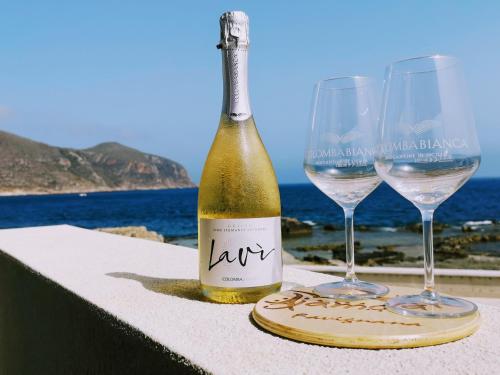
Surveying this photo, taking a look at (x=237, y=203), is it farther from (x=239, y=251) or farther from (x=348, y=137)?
(x=348, y=137)

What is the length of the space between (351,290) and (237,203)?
11.6 inches

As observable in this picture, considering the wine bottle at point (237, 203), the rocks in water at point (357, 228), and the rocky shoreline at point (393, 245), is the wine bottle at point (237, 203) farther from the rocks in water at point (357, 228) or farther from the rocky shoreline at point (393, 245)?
the rocks in water at point (357, 228)

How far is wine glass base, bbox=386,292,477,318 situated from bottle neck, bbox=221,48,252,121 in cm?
50

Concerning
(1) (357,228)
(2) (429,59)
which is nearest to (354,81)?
(2) (429,59)

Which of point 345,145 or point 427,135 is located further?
point 345,145

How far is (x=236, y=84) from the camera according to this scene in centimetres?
106

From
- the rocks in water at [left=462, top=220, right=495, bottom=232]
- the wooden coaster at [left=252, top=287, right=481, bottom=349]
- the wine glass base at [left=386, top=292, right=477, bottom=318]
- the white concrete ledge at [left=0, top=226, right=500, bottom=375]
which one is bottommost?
the rocks in water at [left=462, top=220, right=495, bottom=232]

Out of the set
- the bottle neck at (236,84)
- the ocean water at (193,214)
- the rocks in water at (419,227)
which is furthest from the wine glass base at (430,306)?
the ocean water at (193,214)

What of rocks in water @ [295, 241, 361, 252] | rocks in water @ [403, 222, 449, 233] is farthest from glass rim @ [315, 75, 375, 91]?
rocks in water @ [403, 222, 449, 233]

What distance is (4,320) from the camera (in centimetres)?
207

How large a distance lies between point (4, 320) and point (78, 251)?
528 millimetres

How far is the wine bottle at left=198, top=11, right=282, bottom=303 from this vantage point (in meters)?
0.97

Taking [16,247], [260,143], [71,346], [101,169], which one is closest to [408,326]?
[260,143]

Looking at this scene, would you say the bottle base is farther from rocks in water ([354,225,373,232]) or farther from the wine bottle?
rocks in water ([354,225,373,232])
